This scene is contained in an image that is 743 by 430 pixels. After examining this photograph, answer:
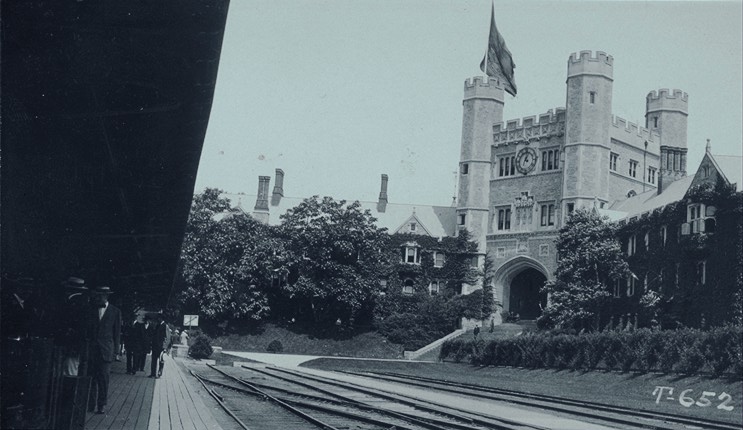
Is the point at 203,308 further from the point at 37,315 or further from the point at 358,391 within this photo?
the point at 37,315

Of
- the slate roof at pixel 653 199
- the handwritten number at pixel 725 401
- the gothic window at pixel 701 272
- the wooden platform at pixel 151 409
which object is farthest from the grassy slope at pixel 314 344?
the wooden platform at pixel 151 409

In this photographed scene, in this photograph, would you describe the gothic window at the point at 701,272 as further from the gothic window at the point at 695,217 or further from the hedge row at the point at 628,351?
the hedge row at the point at 628,351

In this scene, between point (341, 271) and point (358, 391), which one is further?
point (341, 271)

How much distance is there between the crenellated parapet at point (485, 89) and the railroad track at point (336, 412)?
46.5 metres

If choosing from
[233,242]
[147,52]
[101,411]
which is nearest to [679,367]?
[101,411]

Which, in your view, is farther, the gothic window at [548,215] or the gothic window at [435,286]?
the gothic window at [435,286]

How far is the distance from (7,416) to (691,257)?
37.4 metres

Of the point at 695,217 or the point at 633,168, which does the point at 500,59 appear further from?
the point at 633,168

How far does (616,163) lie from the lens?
6047cm

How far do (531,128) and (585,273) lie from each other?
19.3 metres

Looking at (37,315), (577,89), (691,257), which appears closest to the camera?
(37,315)

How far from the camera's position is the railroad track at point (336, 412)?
42.3ft

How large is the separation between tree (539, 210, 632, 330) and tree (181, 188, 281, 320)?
1922 centimetres

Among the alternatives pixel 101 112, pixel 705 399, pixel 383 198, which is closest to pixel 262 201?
pixel 383 198
